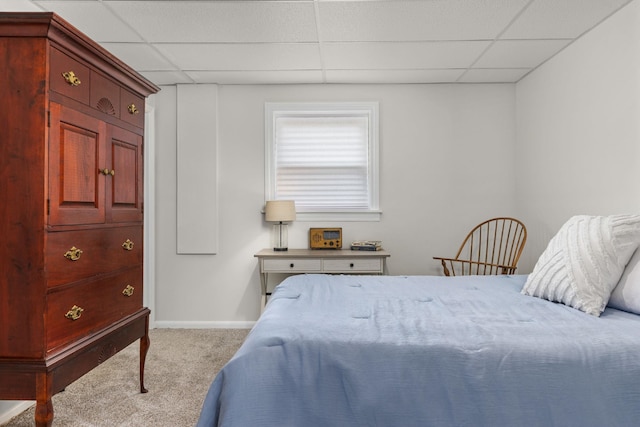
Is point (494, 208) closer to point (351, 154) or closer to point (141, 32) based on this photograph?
point (351, 154)

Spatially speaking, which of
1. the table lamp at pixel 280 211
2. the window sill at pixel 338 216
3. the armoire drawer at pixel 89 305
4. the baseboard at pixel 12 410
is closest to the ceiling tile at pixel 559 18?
the window sill at pixel 338 216

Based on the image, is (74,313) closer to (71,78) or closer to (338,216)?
(71,78)

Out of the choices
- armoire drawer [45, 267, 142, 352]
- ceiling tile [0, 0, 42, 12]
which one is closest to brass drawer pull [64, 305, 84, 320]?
armoire drawer [45, 267, 142, 352]

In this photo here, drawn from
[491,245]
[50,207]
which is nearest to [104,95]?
[50,207]

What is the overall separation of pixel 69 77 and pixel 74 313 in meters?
0.98

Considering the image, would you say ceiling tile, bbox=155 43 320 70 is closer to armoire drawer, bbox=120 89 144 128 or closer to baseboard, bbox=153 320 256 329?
armoire drawer, bbox=120 89 144 128

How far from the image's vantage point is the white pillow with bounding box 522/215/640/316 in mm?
1853

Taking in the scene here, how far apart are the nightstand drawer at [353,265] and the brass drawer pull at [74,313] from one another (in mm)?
2192

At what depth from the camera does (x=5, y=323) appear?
1583 mm

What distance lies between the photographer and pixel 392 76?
397cm

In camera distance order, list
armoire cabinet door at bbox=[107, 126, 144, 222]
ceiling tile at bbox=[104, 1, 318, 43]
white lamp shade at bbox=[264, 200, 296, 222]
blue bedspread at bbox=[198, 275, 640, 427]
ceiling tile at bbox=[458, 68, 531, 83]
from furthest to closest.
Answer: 1. white lamp shade at bbox=[264, 200, 296, 222]
2. ceiling tile at bbox=[458, 68, 531, 83]
3. ceiling tile at bbox=[104, 1, 318, 43]
4. armoire cabinet door at bbox=[107, 126, 144, 222]
5. blue bedspread at bbox=[198, 275, 640, 427]

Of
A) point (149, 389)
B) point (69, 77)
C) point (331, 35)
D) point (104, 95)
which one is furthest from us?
point (331, 35)

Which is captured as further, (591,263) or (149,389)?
(149,389)

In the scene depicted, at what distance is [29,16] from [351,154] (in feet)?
9.99
